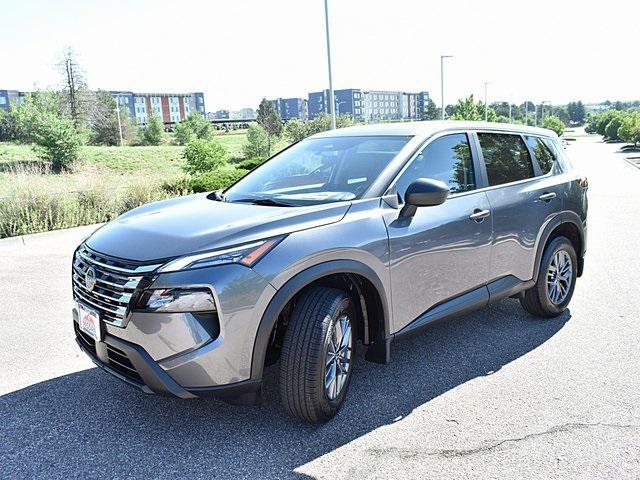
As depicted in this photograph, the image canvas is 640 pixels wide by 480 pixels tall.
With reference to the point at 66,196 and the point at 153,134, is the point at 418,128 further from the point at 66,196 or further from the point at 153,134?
the point at 153,134

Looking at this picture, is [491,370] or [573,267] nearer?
[491,370]

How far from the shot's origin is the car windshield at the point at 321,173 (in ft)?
12.3

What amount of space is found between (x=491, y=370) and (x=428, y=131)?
1754 mm

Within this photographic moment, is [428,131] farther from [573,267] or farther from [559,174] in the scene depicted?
[573,267]

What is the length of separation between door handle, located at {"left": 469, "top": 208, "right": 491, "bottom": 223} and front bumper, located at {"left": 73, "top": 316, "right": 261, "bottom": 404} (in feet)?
6.52

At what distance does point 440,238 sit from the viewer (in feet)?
12.5

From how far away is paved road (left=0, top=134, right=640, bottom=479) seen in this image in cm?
295

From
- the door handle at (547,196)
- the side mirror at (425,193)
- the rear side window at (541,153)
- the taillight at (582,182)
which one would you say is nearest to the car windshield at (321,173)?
the side mirror at (425,193)

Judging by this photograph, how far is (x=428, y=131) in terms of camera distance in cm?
408

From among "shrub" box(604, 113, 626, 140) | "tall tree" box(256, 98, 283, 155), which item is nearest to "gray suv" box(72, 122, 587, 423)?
"tall tree" box(256, 98, 283, 155)

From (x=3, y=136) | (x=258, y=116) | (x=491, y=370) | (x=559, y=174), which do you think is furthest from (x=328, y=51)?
(x=3, y=136)

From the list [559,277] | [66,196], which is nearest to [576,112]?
[66,196]

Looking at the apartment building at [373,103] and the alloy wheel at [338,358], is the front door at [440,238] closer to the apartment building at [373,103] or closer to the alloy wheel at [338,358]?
the alloy wheel at [338,358]

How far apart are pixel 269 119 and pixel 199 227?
59606 mm
